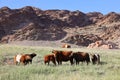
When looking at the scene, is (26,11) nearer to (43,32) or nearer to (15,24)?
(15,24)

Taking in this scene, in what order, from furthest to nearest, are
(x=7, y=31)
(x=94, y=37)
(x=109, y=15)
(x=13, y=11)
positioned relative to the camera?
1. (x=109, y=15)
2. (x=13, y=11)
3. (x=7, y=31)
4. (x=94, y=37)

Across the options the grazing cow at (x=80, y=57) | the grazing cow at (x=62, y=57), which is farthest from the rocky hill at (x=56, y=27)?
the grazing cow at (x=62, y=57)

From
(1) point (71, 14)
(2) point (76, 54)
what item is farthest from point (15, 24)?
(2) point (76, 54)

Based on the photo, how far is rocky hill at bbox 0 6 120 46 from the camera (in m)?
115

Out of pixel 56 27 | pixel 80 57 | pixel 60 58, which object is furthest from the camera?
pixel 56 27

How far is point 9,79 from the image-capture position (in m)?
15.6

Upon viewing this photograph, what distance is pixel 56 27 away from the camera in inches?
5113

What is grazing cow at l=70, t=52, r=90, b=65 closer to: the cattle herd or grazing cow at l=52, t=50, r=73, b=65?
the cattle herd

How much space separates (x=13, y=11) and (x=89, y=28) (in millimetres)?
31827

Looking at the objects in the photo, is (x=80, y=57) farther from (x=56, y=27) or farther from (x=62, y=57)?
(x=56, y=27)

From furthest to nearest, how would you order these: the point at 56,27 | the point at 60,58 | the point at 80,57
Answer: the point at 56,27 → the point at 80,57 → the point at 60,58

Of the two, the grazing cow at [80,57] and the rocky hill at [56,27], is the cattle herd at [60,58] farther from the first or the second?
the rocky hill at [56,27]

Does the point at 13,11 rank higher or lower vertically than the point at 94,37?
higher

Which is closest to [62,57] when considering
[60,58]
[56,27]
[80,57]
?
[60,58]
